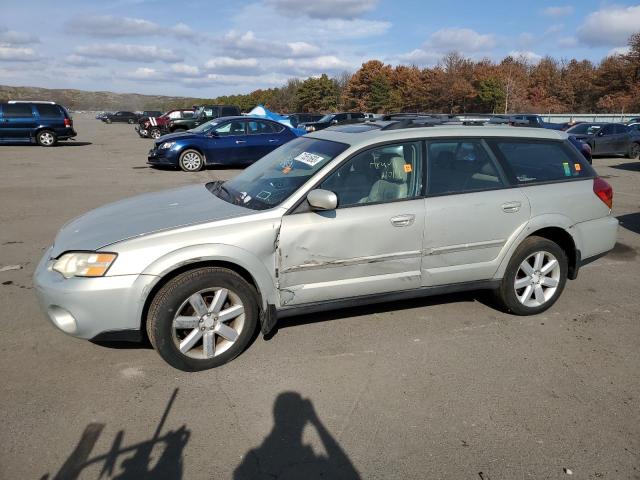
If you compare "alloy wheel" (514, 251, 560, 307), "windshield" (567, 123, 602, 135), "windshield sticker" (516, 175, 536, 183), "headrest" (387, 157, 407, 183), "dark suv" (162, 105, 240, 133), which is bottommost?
"alloy wheel" (514, 251, 560, 307)

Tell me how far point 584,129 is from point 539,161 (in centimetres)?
1865

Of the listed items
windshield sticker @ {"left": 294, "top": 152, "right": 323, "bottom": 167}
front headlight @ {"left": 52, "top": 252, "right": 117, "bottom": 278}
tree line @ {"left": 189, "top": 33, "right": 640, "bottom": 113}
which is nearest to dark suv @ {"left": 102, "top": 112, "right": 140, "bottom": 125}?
tree line @ {"left": 189, "top": 33, "right": 640, "bottom": 113}

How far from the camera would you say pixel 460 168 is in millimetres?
4129

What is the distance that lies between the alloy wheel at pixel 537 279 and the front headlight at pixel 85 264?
3.29 metres

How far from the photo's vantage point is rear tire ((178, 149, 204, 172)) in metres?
14.1

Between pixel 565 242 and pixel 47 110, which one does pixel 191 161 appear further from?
pixel 565 242

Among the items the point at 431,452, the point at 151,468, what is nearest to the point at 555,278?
the point at 431,452

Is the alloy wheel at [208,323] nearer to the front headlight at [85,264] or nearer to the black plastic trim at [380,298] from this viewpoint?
the black plastic trim at [380,298]

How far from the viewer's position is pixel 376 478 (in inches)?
98.3

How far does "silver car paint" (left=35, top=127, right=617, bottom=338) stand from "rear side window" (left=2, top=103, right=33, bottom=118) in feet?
63.5

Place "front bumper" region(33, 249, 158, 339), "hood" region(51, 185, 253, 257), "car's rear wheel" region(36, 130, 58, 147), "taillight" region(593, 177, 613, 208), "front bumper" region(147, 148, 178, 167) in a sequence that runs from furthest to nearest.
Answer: "car's rear wheel" region(36, 130, 58, 147) < "front bumper" region(147, 148, 178, 167) < "taillight" region(593, 177, 613, 208) < "hood" region(51, 185, 253, 257) < "front bumper" region(33, 249, 158, 339)

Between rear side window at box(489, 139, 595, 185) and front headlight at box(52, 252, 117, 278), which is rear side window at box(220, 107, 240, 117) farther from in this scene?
front headlight at box(52, 252, 117, 278)

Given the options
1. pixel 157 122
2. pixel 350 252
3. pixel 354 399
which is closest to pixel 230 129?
pixel 350 252

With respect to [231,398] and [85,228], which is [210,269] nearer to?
[231,398]
